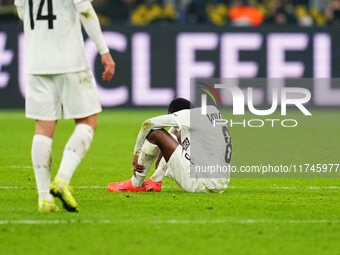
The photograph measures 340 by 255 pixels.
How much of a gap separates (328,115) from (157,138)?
11.1 metres

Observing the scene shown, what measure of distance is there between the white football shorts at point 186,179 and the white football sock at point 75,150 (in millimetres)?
1416

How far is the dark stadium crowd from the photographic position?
70.2 ft

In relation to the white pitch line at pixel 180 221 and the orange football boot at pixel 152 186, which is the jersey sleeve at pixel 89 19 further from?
the orange football boot at pixel 152 186

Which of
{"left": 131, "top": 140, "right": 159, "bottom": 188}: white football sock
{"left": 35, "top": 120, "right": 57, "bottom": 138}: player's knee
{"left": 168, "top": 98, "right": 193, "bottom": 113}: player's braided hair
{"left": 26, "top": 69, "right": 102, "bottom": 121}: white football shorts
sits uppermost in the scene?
{"left": 26, "top": 69, "right": 102, "bottom": 121}: white football shorts

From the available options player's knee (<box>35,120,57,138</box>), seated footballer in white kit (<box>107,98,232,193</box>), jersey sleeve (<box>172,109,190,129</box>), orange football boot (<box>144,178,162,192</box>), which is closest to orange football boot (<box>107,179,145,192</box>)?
orange football boot (<box>144,178,162,192</box>)

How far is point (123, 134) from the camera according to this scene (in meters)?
15.5

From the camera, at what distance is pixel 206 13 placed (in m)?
23.1

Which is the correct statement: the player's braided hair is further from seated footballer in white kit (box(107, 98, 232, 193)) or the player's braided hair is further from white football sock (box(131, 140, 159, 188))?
white football sock (box(131, 140, 159, 188))

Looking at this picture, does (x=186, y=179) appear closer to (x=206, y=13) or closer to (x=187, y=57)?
(x=187, y=57)

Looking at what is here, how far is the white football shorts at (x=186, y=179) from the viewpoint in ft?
26.7

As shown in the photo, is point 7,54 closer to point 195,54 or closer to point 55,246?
point 195,54

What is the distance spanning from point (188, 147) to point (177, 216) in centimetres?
160

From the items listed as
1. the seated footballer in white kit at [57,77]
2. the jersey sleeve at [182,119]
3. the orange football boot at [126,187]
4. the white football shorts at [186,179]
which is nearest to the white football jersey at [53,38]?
the seated footballer in white kit at [57,77]

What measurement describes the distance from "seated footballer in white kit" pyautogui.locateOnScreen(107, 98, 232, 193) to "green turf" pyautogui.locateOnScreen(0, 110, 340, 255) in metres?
0.16
